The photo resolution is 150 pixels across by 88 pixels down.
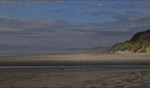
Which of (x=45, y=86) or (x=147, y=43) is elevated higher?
(x=147, y=43)

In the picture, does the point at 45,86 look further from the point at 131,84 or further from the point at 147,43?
the point at 147,43

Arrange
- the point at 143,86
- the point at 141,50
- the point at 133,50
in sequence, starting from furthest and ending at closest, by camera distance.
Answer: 1. the point at 133,50
2. the point at 141,50
3. the point at 143,86

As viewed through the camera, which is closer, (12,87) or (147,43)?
(12,87)

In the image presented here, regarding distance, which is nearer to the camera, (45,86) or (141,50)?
(45,86)

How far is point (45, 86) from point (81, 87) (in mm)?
2507

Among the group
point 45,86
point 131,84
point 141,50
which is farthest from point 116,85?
point 141,50

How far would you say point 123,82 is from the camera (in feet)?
74.9

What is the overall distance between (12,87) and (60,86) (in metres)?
2.91

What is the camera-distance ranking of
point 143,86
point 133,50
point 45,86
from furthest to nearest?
point 133,50, point 45,86, point 143,86

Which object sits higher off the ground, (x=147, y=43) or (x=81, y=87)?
(x=147, y=43)

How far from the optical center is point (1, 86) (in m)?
22.5

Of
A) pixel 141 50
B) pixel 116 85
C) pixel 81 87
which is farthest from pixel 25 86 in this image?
pixel 141 50

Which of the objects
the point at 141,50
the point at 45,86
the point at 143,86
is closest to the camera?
the point at 143,86

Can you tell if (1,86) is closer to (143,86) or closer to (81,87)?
(81,87)
